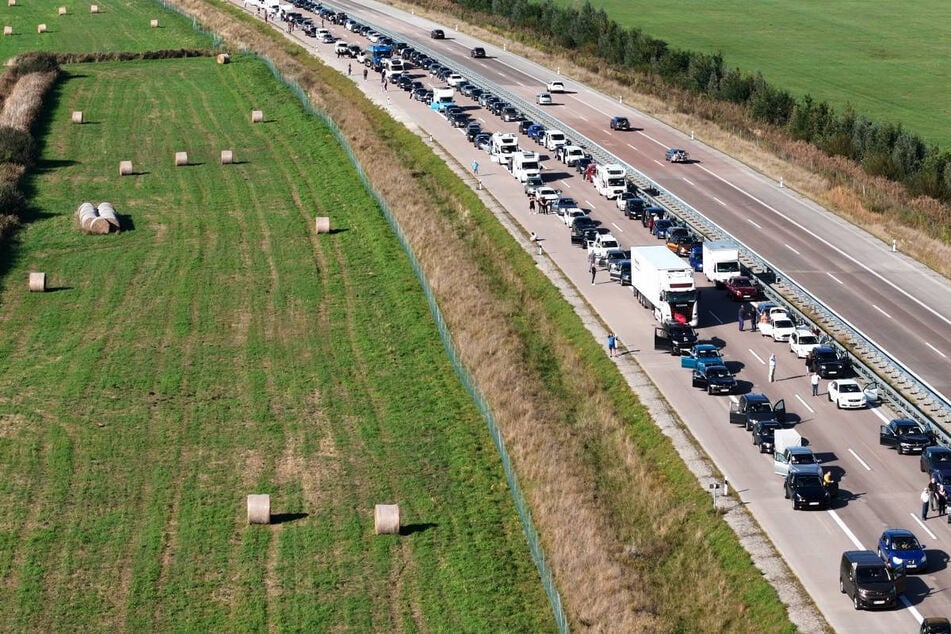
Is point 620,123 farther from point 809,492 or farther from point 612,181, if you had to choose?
point 809,492

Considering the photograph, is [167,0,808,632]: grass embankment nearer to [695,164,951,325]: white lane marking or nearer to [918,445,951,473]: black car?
[918,445,951,473]: black car

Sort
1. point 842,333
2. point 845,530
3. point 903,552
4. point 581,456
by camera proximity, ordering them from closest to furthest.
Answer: point 903,552 < point 845,530 < point 581,456 < point 842,333

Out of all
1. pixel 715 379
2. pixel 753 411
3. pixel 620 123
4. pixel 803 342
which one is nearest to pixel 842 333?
pixel 803 342

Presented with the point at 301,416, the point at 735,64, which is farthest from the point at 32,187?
the point at 735,64

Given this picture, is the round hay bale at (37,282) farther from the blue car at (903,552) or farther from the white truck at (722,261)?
the blue car at (903,552)

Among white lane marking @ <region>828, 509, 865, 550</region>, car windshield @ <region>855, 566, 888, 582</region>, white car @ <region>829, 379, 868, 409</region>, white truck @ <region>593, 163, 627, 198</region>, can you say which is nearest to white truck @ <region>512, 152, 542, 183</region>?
white truck @ <region>593, 163, 627, 198</region>

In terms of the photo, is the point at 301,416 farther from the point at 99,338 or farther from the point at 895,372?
the point at 895,372
